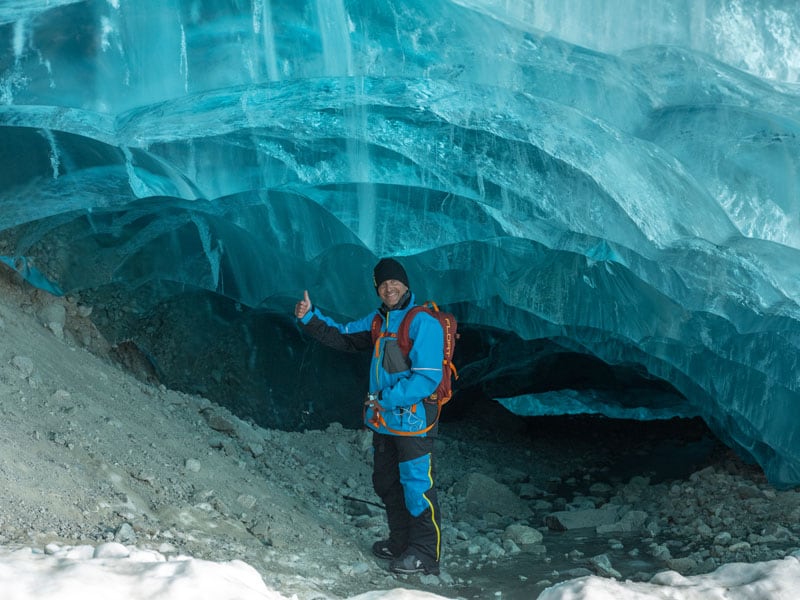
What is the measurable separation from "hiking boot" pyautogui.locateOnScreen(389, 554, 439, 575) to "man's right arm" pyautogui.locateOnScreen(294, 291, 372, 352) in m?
1.07

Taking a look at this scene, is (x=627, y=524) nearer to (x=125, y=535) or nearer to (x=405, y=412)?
(x=405, y=412)

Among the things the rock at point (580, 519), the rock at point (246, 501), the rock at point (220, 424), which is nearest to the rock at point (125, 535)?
the rock at point (246, 501)

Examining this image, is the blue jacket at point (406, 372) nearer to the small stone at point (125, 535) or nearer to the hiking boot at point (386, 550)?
the hiking boot at point (386, 550)

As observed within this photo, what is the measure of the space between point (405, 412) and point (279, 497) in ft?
3.76

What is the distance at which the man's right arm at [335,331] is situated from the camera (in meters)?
4.40

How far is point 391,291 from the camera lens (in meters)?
4.23

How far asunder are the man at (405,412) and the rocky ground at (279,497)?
0.21 m

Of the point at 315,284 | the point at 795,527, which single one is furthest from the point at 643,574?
the point at 315,284

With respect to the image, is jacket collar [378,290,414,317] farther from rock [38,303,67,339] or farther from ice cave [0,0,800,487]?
rock [38,303,67,339]

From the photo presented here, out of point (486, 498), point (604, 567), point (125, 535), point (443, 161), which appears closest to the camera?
point (125, 535)

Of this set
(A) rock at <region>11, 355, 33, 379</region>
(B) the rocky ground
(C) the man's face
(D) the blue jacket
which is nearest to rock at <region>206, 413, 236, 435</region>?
(B) the rocky ground

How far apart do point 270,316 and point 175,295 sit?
79 cm

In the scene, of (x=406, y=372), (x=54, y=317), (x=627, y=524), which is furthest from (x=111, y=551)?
(x=627, y=524)

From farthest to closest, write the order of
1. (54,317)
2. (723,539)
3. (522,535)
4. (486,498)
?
1. (486,498)
2. (54,317)
3. (522,535)
4. (723,539)
